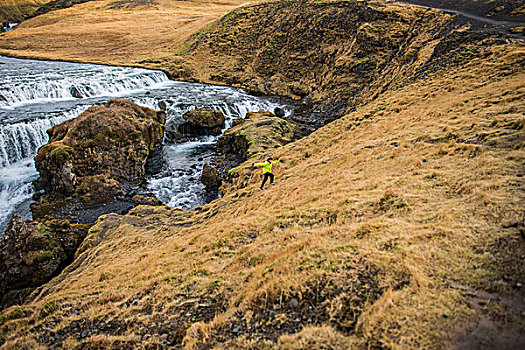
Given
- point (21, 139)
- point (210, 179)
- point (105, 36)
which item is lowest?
Answer: point (210, 179)

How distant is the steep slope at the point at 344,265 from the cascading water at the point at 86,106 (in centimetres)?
989

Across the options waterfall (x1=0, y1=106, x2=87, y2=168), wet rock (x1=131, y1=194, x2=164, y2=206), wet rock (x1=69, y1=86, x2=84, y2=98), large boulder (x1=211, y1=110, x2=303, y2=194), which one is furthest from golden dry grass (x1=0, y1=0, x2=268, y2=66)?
wet rock (x1=131, y1=194, x2=164, y2=206)

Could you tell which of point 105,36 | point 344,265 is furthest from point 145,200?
point 105,36

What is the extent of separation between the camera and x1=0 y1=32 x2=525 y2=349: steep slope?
14.1 feet

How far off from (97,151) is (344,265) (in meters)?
20.8

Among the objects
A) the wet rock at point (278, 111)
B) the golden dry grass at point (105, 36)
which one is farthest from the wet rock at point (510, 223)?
the golden dry grass at point (105, 36)

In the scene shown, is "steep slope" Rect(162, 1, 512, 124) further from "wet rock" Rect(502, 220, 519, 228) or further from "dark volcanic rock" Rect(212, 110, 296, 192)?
"wet rock" Rect(502, 220, 519, 228)

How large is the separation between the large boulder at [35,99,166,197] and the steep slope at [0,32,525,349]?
808 centimetres

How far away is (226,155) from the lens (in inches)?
998

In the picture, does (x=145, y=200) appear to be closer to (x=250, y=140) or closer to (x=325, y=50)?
(x=250, y=140)

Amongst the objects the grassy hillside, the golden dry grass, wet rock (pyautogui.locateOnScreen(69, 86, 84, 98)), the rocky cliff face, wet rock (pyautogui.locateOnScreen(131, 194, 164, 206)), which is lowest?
wet rock (pyautogui.locateOnScreen(131, 194, 164, 206))

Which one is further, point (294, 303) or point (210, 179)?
point (210, 179)

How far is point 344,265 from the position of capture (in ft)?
18.5

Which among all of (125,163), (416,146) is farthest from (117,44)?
(416,146)
